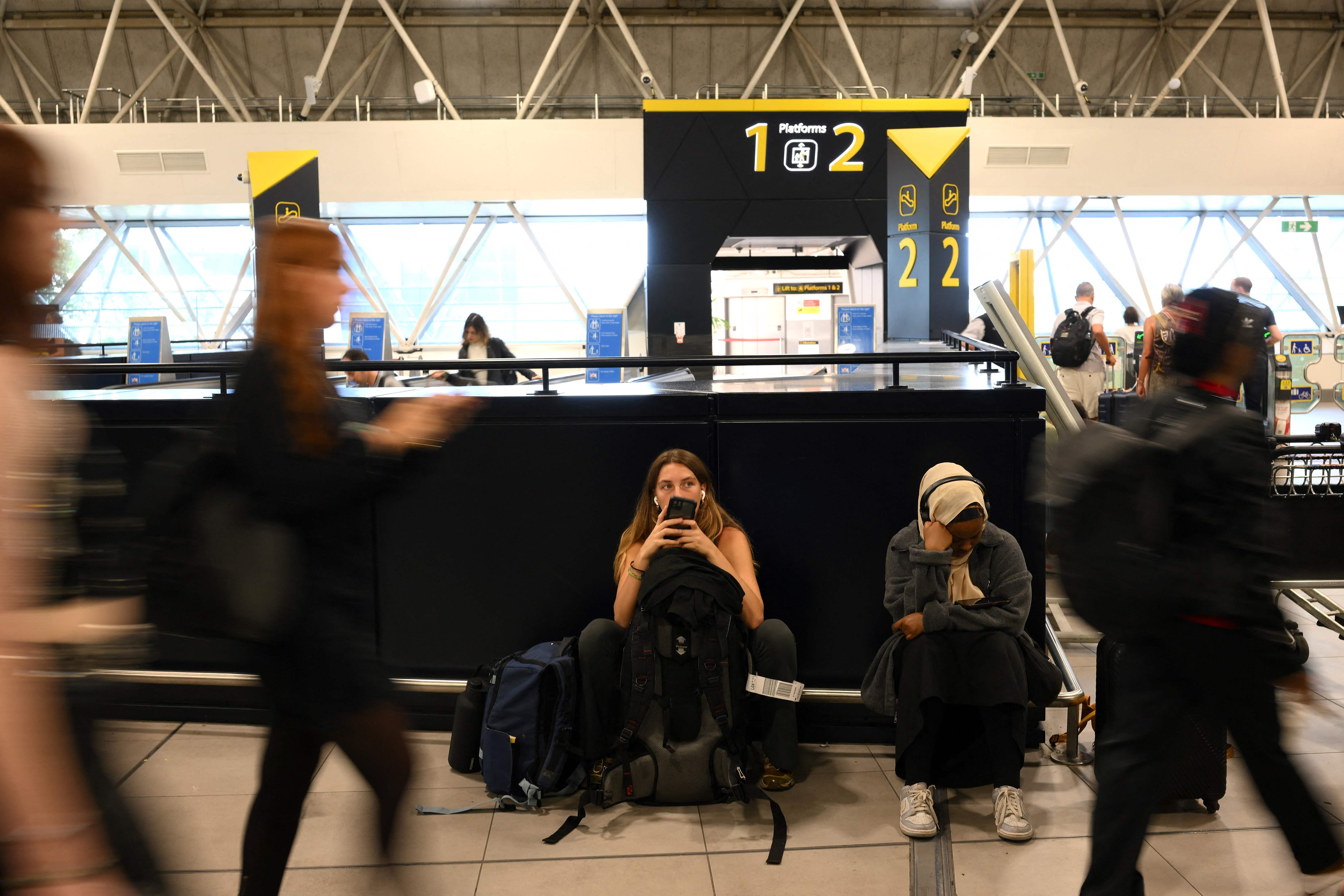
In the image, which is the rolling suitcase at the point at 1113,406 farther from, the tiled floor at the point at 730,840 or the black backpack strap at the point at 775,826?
the black backpack strap at the point at 775,826

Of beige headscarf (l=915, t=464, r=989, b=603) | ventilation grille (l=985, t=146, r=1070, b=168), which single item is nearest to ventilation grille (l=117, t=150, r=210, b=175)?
ventilation grille (l=985, t=146, r=1070, b=168)

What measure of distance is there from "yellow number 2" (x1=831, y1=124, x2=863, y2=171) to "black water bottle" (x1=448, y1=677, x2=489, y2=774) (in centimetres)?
932

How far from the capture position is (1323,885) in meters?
2.55

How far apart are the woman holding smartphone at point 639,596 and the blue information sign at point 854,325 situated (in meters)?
5.45

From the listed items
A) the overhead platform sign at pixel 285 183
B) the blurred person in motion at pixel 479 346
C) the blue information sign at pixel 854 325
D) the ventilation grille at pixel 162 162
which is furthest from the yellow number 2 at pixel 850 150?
the ventilation grille at pixel 162 162

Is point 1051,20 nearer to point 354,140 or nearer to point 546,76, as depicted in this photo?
point 546,76

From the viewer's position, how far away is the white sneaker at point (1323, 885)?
2367 mm

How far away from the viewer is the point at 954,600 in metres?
3.15

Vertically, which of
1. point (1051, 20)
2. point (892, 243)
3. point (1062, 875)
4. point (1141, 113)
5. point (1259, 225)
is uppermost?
point (1051, 20)

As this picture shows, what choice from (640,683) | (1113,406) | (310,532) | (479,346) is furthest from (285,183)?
(1113,406)

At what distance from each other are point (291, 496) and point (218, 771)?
7.30 feet

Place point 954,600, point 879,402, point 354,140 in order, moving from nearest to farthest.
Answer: point 954,600, point 879,402, point 354,140

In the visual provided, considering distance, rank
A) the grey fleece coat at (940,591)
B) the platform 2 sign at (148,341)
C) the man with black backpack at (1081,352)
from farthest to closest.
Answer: the man with black backpack at (1081,352) → the platform 2 sign at (148,341) → the grey fleece coat at (940,591)

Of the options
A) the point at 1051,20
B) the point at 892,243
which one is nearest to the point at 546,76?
the point at 1051,20
